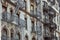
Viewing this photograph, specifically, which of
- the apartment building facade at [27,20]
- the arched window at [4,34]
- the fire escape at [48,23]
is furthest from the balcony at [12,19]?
the fire escape at [48,23]

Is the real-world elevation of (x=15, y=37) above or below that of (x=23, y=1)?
below

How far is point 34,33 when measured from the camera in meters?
41.2

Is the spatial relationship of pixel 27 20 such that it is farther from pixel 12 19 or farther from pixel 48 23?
pixel 48 23

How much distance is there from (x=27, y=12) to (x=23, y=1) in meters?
1.76

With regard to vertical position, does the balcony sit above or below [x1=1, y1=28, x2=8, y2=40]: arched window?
above

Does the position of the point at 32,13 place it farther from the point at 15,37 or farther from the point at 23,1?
the point at 15,37

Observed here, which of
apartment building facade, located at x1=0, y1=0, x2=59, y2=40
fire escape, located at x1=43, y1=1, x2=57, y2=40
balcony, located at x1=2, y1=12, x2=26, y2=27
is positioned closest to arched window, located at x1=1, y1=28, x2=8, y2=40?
apartment building facade, located at x1=0, y1=0, x2=59, y2=40

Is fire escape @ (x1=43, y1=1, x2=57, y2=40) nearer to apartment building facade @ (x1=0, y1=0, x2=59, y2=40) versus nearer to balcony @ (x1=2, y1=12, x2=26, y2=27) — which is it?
apartment building facade @ (x1=0, y1=0, x2=59, y2=40)

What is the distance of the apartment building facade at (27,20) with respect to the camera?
110ft

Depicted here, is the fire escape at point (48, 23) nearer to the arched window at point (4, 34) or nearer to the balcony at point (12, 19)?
the balcony at point (12, 19)

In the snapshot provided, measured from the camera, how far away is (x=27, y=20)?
39562 millimetres

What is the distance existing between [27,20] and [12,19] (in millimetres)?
5967

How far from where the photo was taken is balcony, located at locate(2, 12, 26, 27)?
32.5 m

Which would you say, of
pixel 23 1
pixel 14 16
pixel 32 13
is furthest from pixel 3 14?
pixel 32 13
